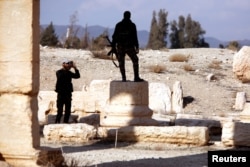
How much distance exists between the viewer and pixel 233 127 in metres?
13.3

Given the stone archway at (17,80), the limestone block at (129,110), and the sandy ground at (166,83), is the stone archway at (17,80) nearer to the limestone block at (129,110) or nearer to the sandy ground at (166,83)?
the sandy ground at (166,83)

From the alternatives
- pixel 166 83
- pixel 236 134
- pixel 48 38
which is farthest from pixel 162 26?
pixel 236 134

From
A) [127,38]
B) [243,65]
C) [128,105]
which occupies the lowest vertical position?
[128,105]

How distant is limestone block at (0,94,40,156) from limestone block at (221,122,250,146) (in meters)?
5.59

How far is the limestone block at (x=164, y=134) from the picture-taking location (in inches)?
529

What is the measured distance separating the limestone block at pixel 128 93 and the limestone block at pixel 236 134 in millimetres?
2512

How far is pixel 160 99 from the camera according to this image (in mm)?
22156

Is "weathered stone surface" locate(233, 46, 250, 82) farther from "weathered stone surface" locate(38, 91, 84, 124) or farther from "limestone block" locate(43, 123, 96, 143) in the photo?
"weathered stone surface" locate(38, 91, 84, 124)

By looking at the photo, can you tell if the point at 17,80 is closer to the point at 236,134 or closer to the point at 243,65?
the point at 236,134

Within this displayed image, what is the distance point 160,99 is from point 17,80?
13.6 meters

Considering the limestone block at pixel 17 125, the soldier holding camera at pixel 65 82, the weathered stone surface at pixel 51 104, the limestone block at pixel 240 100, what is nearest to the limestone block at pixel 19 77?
the limestone block at pixel 17 125

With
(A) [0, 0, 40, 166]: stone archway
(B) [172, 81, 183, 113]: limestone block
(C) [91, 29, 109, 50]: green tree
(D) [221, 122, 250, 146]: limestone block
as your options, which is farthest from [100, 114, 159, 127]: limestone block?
(C) [91, 29, 109, 50]: green tree

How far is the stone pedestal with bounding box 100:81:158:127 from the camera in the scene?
15.1 m

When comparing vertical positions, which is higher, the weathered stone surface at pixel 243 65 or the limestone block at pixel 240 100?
the weathered stone surface at pixel 243 65
